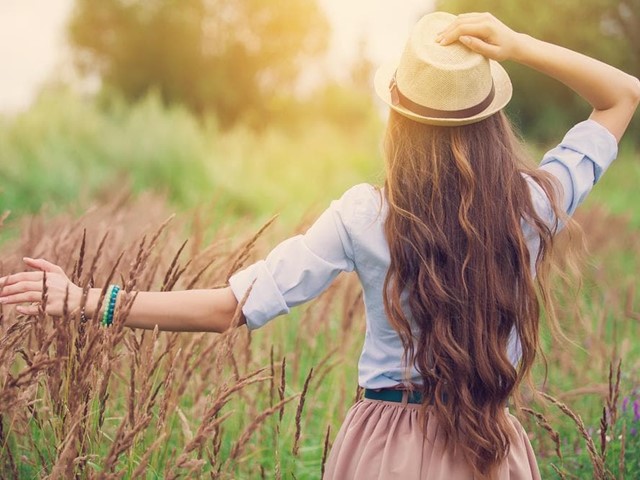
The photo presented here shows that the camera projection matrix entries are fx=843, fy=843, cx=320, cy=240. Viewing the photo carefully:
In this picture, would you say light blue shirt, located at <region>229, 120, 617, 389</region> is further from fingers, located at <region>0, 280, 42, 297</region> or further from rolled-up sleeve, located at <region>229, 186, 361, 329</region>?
fingers, located at <region>0, 280, 42, 297</region>

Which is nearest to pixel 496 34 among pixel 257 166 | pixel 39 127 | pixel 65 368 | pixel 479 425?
pixel 479 425

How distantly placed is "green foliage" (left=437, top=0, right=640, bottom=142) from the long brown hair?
17064mm

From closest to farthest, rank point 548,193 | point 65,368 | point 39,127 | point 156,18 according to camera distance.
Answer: point 548,193 < point 65,368 < point 39,127 < point 156,18

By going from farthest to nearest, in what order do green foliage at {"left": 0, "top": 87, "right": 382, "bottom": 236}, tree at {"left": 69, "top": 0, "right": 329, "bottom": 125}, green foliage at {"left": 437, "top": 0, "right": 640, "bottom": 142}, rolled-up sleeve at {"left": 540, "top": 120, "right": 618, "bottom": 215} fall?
tree at {"left": 69, "top": 0, "right": 329, "bottom": 125}
green foliage at {"left": 437, "top": 0, "right": 640, "bottom": 142}
green foliage at {"left": 0, "top": 87, "right": 382, "bottom": 236}
rolled-up sleeve at {"left": 540, "top": 120, "right": 618, "bottom": 215}

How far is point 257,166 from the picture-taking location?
12859mm

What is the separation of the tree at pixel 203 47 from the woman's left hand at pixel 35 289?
22427 mm

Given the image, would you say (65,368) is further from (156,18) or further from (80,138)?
(156,18)

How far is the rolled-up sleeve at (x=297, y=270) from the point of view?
1912 millimetres

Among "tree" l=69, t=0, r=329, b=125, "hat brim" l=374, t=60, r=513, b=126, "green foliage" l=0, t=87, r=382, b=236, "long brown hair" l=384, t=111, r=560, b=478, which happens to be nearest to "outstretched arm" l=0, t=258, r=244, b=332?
"long brown hair" l=384, t=111, r=560, b=478

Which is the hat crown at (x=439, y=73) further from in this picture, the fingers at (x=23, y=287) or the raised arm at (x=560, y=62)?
the fingers at (x=23, y=287)

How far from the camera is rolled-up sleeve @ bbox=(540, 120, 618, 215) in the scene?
2.14 meters

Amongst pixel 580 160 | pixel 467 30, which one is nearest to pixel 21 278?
pixel 467 30

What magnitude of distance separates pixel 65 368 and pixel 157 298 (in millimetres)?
481

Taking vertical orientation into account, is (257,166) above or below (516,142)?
above
